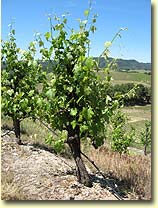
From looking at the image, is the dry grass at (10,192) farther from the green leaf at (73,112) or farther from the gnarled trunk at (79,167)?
the green leaf at (73,112)

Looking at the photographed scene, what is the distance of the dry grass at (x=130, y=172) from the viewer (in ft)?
12.2

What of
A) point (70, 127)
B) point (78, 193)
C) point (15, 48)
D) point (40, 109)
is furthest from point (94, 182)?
point (15, 48)

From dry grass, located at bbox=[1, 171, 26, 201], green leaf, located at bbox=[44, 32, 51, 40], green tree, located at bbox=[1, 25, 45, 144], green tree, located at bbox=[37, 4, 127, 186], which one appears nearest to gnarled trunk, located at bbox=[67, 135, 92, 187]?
green tree, located at bbox=[37, 4, 127, 186]

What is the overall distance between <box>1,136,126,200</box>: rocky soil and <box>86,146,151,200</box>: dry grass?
0.89 ft

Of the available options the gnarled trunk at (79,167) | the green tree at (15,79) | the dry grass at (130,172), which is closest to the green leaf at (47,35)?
the gnarled trunk at (79,167)

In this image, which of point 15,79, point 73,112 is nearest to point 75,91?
point 73,112

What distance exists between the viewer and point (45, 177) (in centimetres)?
380

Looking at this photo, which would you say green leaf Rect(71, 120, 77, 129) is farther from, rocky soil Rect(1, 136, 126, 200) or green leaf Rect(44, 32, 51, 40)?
green leaf Rect(44, 32, 51, 40)

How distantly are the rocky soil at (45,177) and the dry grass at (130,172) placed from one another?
270 millimetres

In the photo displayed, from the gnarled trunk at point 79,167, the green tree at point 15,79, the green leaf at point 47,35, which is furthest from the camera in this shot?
the green tree at point 15,79

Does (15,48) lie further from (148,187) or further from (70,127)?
(148,187)

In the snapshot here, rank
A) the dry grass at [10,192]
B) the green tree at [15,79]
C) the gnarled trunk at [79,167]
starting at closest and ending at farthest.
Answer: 1. the dry grass at [10,192]
2. the gnarled trunk at [79,167]
3. the green tree at [15,79]

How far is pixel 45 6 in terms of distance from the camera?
3.28 m

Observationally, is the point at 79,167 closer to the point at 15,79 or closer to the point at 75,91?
the point at 75,91
